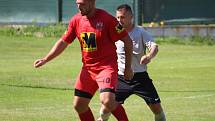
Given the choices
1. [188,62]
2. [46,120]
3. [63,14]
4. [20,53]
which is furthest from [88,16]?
[63,14]

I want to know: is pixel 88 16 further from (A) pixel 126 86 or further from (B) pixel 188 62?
(B) pixel 188 62

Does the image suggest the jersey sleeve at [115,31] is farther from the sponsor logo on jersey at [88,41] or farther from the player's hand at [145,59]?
the player's hand at [145,59]

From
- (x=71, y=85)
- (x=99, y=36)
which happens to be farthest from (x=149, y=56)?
(x=71, y=85)

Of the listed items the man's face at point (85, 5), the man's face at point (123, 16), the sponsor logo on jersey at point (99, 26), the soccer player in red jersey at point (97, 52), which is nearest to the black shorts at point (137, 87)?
the man's face at point (123, 16)

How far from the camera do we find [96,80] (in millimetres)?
9234

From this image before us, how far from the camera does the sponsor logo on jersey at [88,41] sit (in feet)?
30.0

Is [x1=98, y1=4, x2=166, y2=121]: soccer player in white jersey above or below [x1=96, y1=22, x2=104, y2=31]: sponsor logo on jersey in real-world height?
below

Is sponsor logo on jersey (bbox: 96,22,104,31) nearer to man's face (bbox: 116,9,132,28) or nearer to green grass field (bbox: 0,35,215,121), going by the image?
man's face (bbox: 116,9,132,28)

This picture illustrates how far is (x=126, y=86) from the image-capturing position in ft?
35.0

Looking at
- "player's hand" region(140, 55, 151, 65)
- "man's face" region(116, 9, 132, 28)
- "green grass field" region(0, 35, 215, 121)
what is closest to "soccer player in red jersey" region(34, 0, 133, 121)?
"player's hand" region(140, 55, 151, 65)

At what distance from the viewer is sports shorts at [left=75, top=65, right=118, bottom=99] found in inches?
357

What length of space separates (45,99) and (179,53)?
47.1 ft

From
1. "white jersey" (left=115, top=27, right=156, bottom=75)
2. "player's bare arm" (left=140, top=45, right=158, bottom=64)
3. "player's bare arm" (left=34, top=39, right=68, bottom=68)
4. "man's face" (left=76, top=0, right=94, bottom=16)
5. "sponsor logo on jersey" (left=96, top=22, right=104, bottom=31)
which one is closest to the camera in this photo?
"man's face" (left=76, top=0, right=94, bottom=16)

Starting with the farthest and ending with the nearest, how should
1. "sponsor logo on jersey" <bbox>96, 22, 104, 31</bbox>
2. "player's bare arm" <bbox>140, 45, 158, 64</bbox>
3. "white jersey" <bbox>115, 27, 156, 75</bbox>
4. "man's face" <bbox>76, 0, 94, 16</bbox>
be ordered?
"white jersey" <bbox>115, 27, 156, 75</bbox>
"player's bare arm" <bbox>140, 45, 158, 64</bbox>
"sponsor logo on jersey" <bbox>96, 22, 104, 31</bbox>
"man's face" <bbox>76, 0, 94, 16</bbox>
